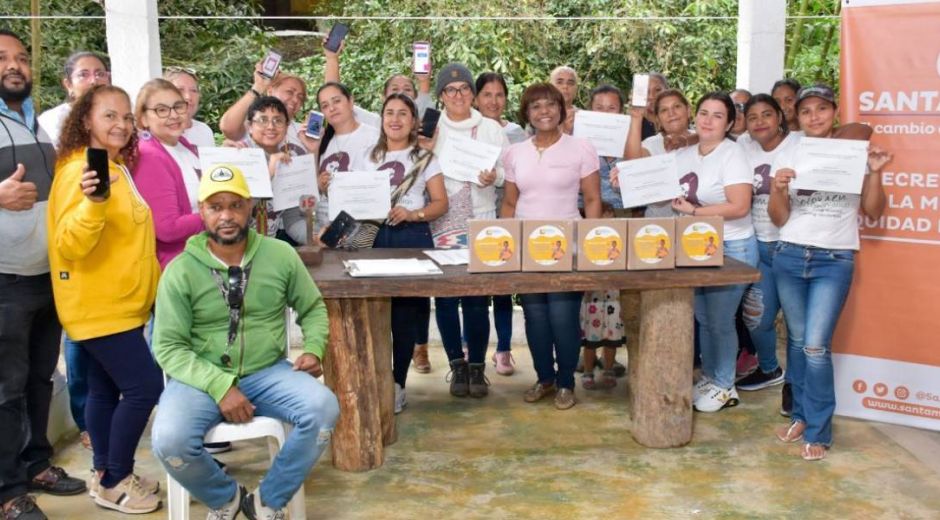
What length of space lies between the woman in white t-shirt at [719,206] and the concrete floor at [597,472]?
8.2 inches

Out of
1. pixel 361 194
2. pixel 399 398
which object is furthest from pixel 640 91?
pixel 399 398

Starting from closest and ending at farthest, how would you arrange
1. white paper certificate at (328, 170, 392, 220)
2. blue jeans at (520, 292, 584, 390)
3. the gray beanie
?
1. white paper certificate at (328, 170, 392, 220)
2. blue jeans at (520, 292, 584, 390)
3. the gray beanie

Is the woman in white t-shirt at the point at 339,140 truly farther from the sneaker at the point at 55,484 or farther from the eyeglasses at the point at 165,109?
the sneaker at the point at 55,484

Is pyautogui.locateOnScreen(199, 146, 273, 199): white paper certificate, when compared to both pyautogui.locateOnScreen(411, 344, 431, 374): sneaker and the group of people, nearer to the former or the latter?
the group of people

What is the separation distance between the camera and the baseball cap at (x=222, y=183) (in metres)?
3.22

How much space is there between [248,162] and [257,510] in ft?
4.70

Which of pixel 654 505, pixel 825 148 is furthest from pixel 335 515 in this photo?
pixel 825 148

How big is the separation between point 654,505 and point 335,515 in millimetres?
1224

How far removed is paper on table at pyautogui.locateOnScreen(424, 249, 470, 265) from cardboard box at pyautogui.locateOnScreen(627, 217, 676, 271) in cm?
69

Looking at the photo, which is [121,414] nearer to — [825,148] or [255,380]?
[255,380]

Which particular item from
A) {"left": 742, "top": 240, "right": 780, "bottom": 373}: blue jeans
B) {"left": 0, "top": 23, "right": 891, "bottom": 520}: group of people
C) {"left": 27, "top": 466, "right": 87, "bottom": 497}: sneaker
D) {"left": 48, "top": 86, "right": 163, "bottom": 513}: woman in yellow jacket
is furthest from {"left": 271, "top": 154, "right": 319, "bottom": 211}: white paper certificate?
{"left": 742, "top": 240, "right": 780, "bottom": 373}: blue jeans

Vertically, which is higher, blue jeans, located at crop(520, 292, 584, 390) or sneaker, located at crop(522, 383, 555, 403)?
blue jeans, located at crop(520, 292, 584, 390)

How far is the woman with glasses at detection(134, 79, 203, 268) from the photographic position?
3.56 metres

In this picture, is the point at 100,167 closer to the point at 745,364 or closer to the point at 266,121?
the point at 266,121
